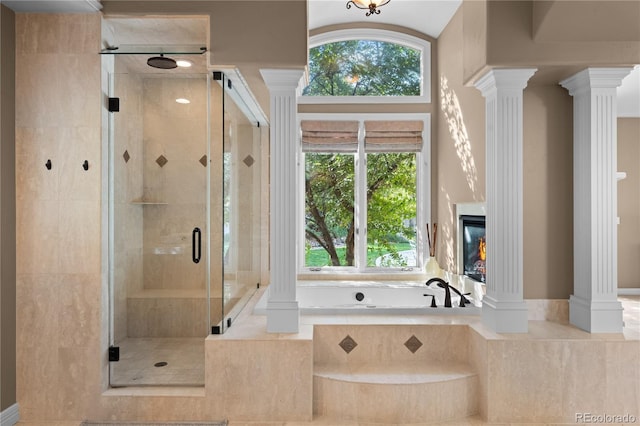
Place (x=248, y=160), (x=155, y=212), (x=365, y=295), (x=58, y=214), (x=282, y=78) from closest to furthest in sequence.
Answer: (x=58, y=214) < (x=282, y=78) < (x=155, y=212) < (x=248, y=160) < (x=365, y=295)

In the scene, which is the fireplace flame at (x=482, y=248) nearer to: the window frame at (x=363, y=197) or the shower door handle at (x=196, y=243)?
the window frame at (x=363, y=197)

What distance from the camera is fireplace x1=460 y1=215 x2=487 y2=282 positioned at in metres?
3.78

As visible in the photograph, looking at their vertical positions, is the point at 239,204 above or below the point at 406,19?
below

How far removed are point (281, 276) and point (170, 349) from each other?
3.68ft

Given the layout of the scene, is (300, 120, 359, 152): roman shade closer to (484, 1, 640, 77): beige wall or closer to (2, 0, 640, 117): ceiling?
(2, 0, 640, 117): ceiling

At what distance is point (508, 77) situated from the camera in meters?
2.74

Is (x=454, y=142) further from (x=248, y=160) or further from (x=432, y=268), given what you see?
(x=248, y=160)

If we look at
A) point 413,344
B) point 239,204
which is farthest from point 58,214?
point 413,344

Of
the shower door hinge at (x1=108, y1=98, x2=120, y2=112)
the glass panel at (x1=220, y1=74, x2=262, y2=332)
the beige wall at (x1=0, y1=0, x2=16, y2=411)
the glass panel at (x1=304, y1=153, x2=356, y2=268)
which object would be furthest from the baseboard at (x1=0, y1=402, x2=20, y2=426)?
the glass panel at (x1=304, y1=153, x2=356, y2=268)

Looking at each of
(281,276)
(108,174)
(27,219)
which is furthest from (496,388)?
(27,219)

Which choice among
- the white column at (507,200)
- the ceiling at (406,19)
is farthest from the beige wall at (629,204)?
the white column at (507,200)

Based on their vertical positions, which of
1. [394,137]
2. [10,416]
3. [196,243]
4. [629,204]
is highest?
[394,137]

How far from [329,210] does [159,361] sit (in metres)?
2.57

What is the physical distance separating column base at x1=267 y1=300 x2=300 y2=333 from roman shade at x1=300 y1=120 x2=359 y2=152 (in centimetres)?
244
